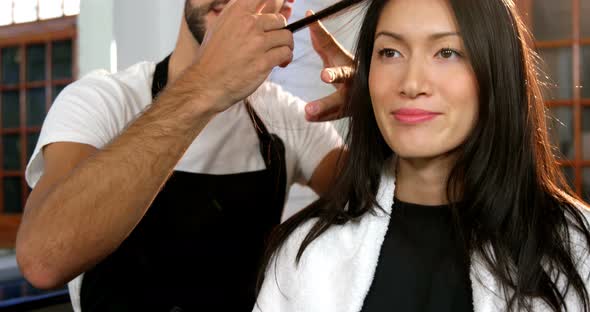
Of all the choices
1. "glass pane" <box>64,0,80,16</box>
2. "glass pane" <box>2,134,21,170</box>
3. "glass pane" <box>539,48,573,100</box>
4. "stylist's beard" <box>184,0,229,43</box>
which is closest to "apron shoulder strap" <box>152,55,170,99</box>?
"stylist's beard" <box>184,0,229,43</box>

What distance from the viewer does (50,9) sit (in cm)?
237

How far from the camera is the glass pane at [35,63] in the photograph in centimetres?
246

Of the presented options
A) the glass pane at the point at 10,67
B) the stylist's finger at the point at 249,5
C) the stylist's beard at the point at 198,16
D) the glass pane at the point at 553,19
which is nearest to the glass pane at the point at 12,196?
the glass pane at the point at 10,67

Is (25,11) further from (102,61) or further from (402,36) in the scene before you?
(402,36)

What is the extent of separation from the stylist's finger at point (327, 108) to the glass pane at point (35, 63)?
5.36ft

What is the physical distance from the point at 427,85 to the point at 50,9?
1904 mm

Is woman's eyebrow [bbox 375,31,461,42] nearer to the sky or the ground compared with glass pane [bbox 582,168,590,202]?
nearer to the sky

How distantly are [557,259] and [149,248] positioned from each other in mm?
783

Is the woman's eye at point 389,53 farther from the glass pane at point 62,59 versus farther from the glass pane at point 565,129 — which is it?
the glass pane at point 565,129

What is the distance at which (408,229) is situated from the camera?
108 centimetres

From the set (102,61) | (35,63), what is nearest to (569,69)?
(102,61)

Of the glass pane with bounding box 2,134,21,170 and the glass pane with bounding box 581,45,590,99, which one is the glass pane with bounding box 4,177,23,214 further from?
the glass pane with bounding box 581,45,590,99

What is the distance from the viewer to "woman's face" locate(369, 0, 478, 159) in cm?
96

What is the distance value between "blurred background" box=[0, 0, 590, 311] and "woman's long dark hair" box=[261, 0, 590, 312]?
1.11ft
